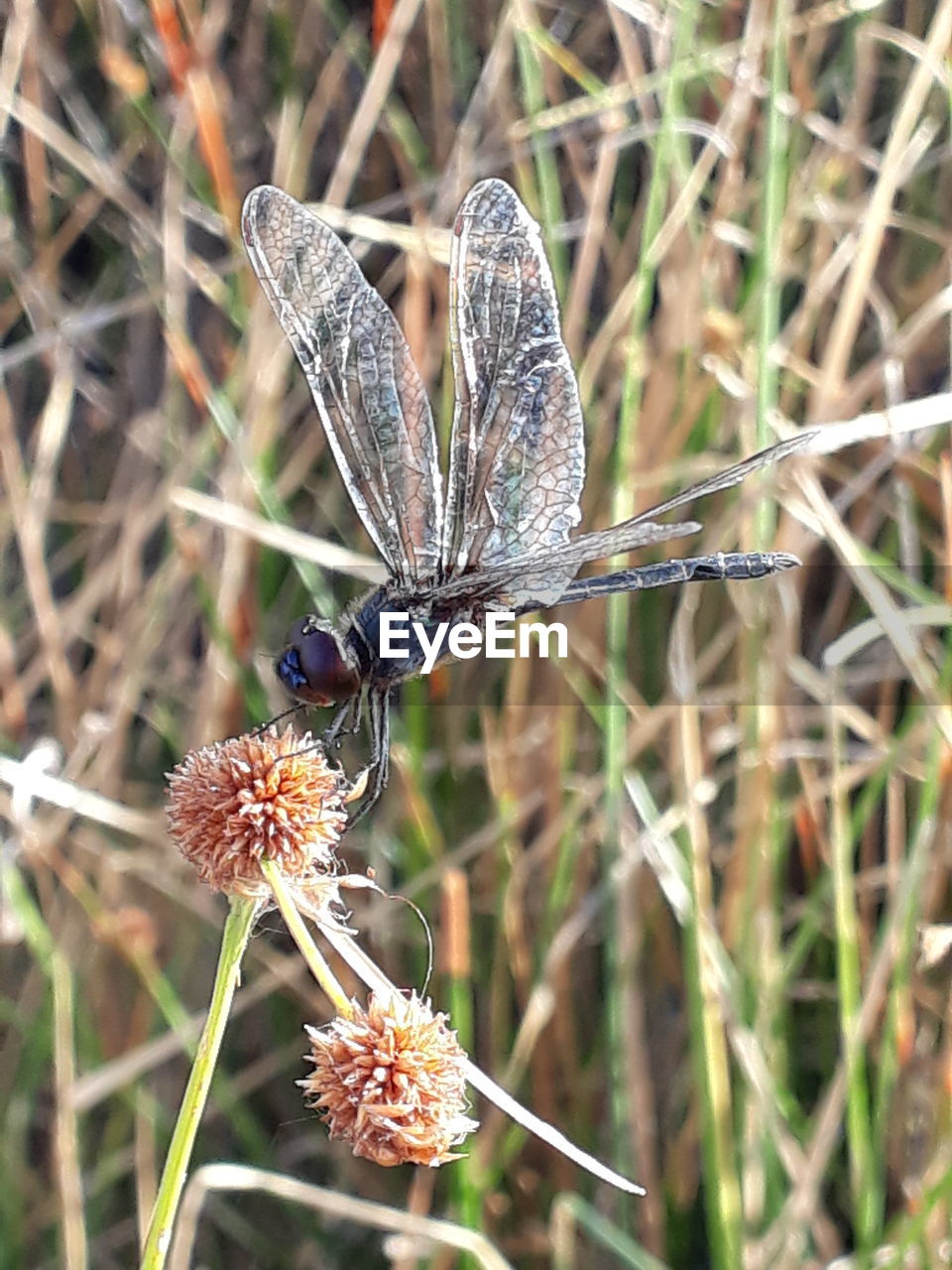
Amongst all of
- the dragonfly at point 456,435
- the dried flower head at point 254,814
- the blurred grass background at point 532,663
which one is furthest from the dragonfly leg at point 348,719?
the blurred grass background at point 532,663

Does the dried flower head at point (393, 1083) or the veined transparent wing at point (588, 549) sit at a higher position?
the veined transparent wing at point (588, 549)

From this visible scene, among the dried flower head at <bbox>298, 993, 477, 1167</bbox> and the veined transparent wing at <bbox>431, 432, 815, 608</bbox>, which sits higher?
the veined transparent wing at <bbox>431, 432, 815, 608</bbox>

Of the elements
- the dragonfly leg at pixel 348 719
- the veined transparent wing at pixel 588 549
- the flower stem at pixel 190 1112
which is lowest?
the flower stem at pixel 190 1112

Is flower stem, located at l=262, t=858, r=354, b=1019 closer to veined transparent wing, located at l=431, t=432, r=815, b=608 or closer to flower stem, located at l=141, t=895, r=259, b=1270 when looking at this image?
flower stem, located at l=141, t=895, r=259, b=1270

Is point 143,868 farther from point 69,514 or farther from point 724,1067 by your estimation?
point 724,1067

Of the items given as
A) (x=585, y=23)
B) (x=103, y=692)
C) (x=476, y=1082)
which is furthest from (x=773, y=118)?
(x=103, y=692)

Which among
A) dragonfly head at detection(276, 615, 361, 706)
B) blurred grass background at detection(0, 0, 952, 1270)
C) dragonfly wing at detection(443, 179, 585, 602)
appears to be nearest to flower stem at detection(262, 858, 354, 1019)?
dragonfly head at detection(276, 615, 361, 706)

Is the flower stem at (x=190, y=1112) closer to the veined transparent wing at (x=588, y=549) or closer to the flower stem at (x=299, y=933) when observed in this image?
the flower stem at (x=299, y=933)
